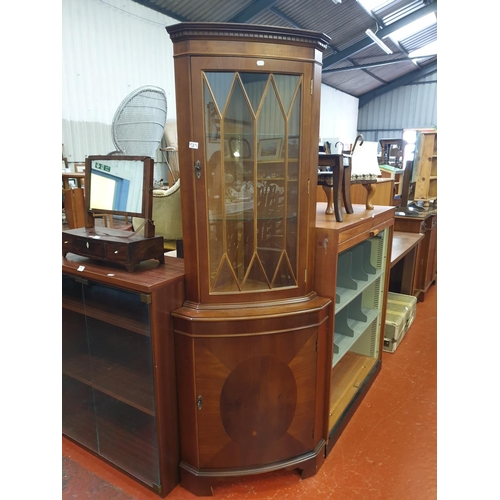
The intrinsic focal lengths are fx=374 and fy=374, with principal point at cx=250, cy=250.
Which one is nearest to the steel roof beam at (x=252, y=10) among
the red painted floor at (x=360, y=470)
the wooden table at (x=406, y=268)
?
the wooden table at (x=406, y=268)

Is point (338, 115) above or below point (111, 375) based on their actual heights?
above

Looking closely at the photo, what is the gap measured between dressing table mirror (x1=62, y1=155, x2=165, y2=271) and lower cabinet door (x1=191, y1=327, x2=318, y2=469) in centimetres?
46

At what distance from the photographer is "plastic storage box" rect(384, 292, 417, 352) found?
2973mm

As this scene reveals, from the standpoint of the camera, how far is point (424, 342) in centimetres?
317

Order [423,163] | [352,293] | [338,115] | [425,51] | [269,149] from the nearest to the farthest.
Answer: [269,149], [352,293], [423,163], [425,51], [338,115]

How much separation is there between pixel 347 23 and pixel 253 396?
8.73 meters

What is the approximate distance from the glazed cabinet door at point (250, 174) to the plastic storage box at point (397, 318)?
64.8 inches

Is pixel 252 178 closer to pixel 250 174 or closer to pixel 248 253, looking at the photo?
pixel 250 174

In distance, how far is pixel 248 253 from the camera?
158 centimetres

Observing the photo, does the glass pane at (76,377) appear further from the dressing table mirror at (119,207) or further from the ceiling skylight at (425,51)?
the ceiling skylight at (425,51)

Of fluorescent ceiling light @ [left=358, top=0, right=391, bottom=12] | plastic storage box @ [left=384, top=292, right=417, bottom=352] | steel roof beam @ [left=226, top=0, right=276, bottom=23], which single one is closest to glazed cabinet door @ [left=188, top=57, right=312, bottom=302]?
plastic storage box @ [left=384, top=292, right=417, bottom=352]

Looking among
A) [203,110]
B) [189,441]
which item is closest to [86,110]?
[203,110]

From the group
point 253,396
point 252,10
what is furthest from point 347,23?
point 253,396

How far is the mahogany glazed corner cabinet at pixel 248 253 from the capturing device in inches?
54.3
